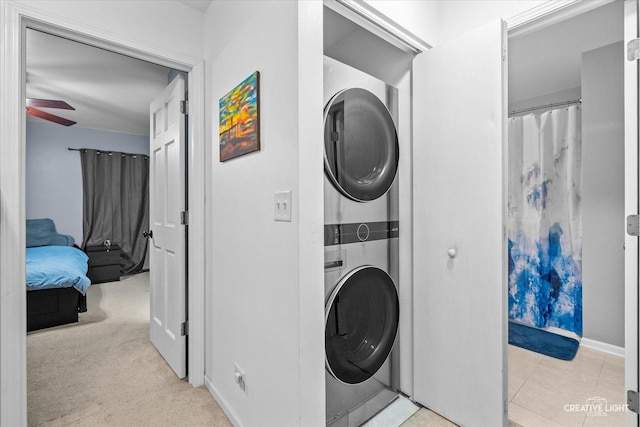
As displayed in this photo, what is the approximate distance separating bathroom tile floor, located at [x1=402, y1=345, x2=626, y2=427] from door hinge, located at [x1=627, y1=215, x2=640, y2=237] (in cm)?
111

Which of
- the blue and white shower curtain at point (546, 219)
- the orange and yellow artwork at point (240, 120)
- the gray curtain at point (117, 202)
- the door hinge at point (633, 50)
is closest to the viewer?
the door hinge at point (633, 50)

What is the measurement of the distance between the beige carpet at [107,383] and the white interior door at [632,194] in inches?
75.5

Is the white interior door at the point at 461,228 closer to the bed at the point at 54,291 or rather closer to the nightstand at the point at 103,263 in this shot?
the bed at the point at 54,291

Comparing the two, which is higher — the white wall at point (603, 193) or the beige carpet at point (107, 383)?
the white wall at point (603, 193)

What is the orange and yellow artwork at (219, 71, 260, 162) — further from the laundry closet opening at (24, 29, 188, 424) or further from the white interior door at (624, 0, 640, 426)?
the white interior door at (624, 0, 640, 426)

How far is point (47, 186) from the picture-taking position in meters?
4.73

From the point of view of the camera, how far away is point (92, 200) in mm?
5098

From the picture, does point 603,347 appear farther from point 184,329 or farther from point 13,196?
point 13,196

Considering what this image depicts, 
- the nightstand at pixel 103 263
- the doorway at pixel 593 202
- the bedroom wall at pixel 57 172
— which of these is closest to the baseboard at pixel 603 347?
the doorway at pixel 593 202

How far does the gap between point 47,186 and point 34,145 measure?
62cm

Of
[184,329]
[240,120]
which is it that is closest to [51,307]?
[184,329]

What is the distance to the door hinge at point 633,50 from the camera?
1.29 m

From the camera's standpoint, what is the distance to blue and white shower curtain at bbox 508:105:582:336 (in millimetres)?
2725

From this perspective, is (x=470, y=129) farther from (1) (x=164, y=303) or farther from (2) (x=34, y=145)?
(2) (x=34, y=145)
